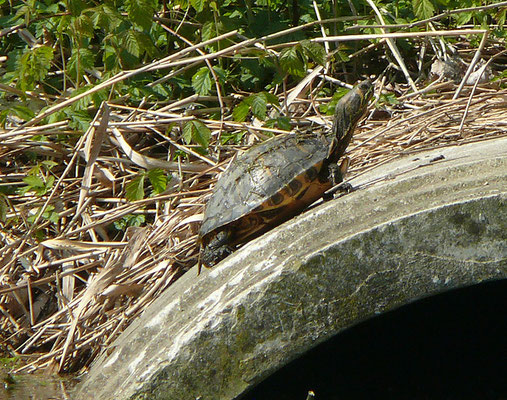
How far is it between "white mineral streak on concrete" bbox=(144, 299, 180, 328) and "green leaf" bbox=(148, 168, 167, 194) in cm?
117

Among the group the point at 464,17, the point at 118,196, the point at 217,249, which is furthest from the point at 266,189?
the point at 464,17

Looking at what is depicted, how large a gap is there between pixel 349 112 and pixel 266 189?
60cm

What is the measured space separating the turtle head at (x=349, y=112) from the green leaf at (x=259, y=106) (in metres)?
0.60

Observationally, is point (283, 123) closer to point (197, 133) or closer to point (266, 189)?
point (197, 133)

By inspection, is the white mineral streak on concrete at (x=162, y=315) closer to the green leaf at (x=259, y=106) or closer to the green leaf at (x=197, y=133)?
the green leaf at (x=197, y=133)

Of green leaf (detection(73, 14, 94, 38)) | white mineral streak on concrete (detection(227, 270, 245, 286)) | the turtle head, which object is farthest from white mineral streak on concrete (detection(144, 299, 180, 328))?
green leaf (detection(73, 14, 94, 38))

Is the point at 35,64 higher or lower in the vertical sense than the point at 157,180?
higher

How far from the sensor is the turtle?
2.72 meters

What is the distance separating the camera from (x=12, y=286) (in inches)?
139

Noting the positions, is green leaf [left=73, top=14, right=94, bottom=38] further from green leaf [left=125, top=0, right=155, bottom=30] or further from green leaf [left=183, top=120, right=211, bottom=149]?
green leaf [left=183, top=120, right=211, bottom=149]

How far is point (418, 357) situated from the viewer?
3025mm

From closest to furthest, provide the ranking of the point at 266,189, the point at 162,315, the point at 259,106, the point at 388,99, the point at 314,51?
the point at 162,315
the point at 266,189
the point at 314,51
the point at 259,106
the point at 388,99

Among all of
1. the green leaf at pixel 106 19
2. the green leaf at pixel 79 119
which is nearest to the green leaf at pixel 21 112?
the green leaf at pixel 79 119

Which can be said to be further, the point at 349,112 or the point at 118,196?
the point at 118,196
